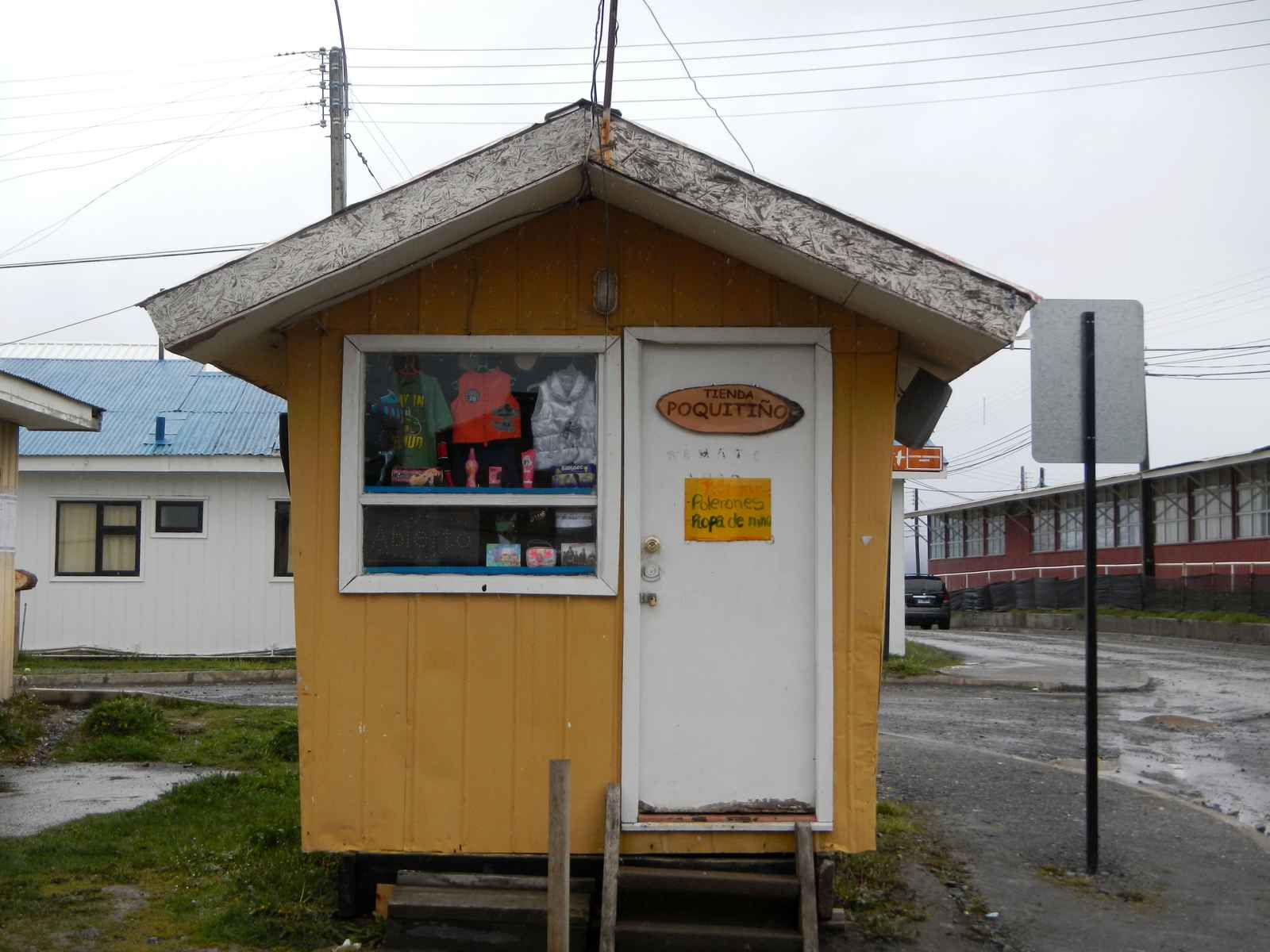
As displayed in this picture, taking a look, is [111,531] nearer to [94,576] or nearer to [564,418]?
[94,576]

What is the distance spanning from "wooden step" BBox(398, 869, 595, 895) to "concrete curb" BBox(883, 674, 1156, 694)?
1208 cm

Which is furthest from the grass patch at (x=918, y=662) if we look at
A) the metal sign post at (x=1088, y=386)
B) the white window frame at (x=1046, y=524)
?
the white window frame at (x=1046, y=524)

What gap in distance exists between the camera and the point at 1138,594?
37.4 metres

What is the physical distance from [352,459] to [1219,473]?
3576 centimetres

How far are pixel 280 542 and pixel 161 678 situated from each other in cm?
292

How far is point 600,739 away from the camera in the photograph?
536 cm

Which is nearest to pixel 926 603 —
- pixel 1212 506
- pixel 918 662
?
pixel 1212 506

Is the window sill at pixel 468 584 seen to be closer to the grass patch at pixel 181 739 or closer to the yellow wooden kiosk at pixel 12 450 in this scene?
the grass patch at pixel 181 739

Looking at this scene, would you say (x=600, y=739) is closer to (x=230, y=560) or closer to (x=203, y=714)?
→ (x=203, y=714)

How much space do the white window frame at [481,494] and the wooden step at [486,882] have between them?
117 cm

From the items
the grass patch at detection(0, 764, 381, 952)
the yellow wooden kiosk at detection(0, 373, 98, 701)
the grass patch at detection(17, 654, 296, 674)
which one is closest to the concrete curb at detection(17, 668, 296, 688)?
the grass patch at detection(17, 654, 296, 674)

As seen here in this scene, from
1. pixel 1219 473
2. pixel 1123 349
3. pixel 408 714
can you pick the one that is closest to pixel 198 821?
pixel 408 714

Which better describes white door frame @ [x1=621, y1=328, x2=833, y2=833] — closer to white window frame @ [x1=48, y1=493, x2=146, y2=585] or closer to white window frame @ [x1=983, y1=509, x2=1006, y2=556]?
white window frame @ [x1=48, y1=493, x2=146, y2=585]

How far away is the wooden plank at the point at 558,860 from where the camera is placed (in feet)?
15.3
